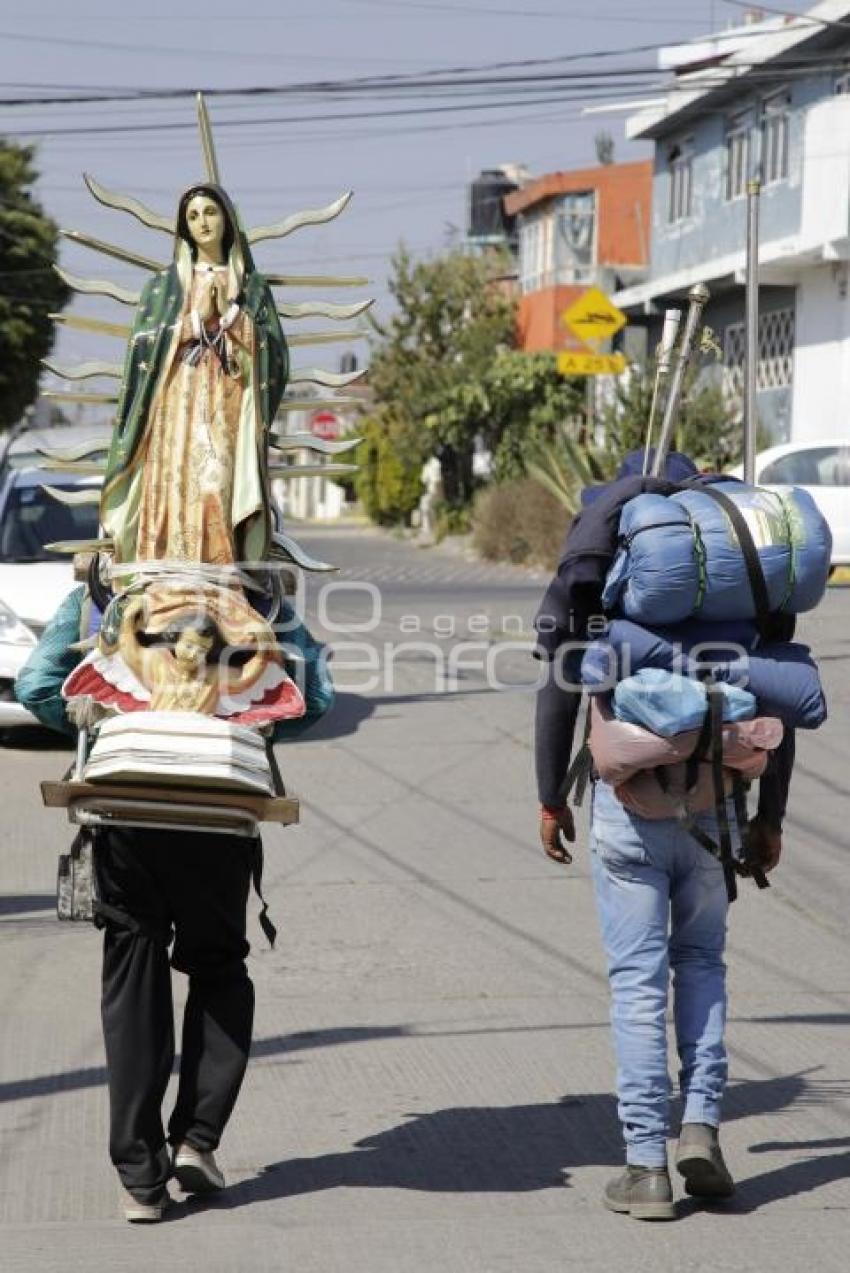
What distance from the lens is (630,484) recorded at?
16.4 ft

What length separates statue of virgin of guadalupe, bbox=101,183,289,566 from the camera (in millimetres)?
5168

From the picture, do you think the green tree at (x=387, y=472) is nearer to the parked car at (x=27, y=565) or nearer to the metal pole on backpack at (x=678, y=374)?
the parked car at (x=27, y=565)

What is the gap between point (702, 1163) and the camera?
191 inches

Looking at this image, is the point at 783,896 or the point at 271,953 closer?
the point at 271,953

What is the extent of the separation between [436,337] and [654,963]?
3973 cm

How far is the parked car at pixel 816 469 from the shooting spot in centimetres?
2198

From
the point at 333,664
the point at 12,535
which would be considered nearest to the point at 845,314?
the point at 333,664

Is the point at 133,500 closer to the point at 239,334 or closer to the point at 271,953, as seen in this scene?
the point at 239,334

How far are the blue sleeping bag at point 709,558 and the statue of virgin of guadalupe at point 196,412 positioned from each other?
1002 millimetres

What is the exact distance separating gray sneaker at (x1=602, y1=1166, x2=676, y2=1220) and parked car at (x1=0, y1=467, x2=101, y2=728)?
7.24m

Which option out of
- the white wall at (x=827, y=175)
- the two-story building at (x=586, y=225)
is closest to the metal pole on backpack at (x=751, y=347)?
the white wall at (x=827, y=175)

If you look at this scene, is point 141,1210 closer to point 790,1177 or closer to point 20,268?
point 790,1177

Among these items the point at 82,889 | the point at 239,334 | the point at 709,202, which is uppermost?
the point at 709,202

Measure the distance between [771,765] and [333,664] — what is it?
11439 mm
